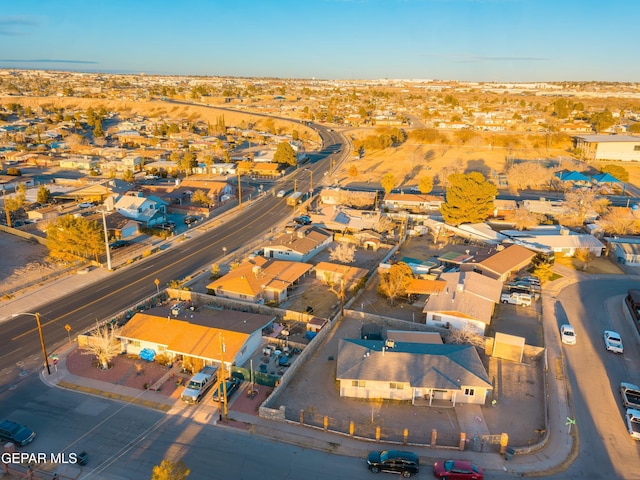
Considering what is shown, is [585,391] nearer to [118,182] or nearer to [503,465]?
[503,465]

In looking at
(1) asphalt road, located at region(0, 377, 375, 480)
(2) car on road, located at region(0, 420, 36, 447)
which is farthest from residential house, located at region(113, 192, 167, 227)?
(2) car on road, located at region(0, 420, 36, 447)

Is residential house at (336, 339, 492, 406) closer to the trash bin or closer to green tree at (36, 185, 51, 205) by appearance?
the trash bin

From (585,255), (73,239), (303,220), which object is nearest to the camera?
(73,239)

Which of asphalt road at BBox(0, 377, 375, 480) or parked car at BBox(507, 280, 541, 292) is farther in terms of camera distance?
parked car at BBox(507, 280, 541, 292)

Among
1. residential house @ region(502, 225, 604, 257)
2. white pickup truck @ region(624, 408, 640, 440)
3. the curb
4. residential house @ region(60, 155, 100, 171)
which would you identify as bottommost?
the curb

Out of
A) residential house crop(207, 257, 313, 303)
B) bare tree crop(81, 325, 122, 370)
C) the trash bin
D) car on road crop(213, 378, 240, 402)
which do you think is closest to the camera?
the trash bin

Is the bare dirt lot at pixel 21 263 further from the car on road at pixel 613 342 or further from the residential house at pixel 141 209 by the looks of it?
the car on road at pixel 613 342

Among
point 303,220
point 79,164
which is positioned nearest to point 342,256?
point 303,220

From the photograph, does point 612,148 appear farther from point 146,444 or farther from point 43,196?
point 43,196
